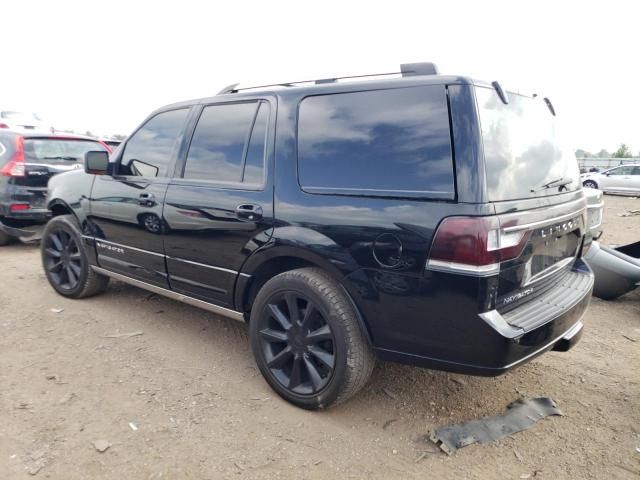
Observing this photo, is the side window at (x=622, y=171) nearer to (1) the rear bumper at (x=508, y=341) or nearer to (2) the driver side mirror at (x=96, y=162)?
(1) the rear bumper at (x=508, y=341)

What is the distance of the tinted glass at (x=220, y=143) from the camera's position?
3.05 meters

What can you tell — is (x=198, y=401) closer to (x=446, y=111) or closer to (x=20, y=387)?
(x=20, y=387)

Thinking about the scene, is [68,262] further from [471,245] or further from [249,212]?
[471,245]

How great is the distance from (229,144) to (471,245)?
6.00 feet

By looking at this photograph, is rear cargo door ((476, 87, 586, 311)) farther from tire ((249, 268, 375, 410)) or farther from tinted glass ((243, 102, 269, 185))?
tinted glass ((243, 102, 269, 185))

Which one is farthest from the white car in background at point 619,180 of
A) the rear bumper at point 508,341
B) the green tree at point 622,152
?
the green tree at point 622,152

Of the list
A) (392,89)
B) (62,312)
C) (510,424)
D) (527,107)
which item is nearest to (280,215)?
(392,89)

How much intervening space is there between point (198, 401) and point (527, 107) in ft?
8.66

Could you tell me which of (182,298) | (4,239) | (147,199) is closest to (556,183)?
(182,298)

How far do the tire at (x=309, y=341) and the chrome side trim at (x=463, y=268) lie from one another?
1.82 ft

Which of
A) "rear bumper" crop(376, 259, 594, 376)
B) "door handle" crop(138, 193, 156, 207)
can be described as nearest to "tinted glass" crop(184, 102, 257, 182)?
"door handle" crop(138, 193, 156, 207)

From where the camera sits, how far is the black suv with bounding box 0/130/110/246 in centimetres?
601

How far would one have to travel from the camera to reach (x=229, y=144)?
313 cm

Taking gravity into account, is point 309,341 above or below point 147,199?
below
